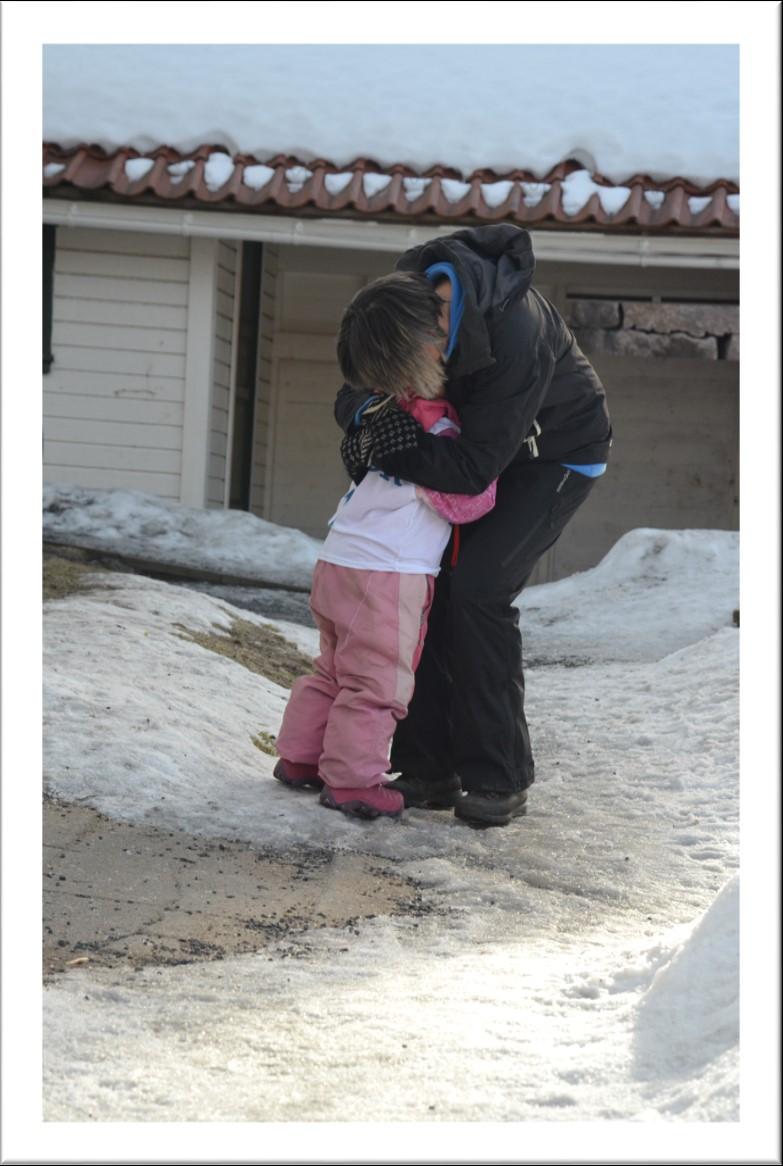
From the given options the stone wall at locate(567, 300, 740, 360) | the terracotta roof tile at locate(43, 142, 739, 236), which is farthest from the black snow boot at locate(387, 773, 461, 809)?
the stone wall at locate(567, 300, 740, 360)

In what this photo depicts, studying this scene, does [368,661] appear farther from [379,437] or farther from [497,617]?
[379,437]

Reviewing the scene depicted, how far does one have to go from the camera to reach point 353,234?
414 inches

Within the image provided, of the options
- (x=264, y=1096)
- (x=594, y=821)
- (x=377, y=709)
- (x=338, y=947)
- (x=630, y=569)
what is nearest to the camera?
(x=264, y=1096)

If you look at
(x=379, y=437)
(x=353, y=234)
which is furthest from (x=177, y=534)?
(x=379, y=437)

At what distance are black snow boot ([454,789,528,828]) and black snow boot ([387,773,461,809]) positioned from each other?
0.61 ft

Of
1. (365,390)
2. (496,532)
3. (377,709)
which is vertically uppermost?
(365,390)

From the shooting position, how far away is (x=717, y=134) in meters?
10.9

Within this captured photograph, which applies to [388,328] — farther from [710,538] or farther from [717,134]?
[717,134]

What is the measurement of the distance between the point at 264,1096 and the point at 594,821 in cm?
254

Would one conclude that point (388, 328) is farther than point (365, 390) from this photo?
No

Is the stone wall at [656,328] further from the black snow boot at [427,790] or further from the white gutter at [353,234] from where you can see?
the black snow boot at [427,790]

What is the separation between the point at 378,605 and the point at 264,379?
9.59 m

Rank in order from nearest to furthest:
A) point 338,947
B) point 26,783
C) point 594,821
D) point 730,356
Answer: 1. point 26,783
2. point 338,947
3. point 594,821
4. point 730,356

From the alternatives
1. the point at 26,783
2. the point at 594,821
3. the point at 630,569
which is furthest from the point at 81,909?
the point at 630,569
